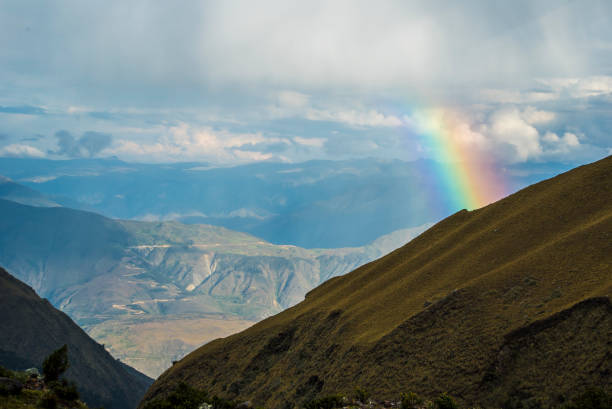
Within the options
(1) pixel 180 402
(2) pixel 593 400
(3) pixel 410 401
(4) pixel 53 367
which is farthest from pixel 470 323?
(4) pixel 53 367

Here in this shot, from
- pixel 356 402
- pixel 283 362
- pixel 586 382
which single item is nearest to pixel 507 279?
pixel 586 382

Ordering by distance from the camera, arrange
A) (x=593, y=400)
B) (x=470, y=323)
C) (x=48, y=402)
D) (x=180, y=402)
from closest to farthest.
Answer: (x=48, y=402)
(x=593, y=400)
(x=180, y=402)
(x=470, y=323)

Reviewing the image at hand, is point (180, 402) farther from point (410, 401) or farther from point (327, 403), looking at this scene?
point (410, 401)

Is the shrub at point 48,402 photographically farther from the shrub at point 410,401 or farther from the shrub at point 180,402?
the shrub at point 410,401

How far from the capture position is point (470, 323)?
69500 mm

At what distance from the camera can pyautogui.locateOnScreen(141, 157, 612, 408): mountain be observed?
56812mm

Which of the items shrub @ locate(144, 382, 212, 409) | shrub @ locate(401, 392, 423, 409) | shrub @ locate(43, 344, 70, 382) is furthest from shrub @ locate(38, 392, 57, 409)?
shrub @ locate(401, 392, 423, 409)

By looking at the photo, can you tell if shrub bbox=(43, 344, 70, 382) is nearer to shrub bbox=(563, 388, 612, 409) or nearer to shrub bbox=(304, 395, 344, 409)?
shrub bbox=(304, 395, 344, 409)

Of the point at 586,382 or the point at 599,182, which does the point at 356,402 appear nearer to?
the point at 586,382

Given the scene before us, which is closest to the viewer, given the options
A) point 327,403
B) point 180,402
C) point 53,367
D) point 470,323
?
point 327,403

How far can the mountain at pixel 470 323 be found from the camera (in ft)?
186

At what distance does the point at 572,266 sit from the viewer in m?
70.6

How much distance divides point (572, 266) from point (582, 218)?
59.6 ft

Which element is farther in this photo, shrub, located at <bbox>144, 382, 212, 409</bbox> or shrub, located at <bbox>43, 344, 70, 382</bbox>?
shrub, located at <bbox>43, 344, 70, 382</bbox>
